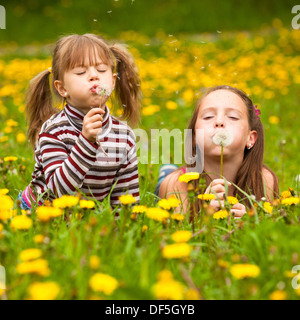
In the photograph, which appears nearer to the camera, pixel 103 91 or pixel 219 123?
pixel 103 91

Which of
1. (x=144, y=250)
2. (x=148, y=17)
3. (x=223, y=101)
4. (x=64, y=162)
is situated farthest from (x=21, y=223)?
(x=148, y=17)

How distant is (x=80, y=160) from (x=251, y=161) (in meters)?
0.97

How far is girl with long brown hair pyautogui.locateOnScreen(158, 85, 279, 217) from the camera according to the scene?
2252 millimetres

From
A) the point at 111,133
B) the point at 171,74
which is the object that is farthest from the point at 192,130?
the point at 171,74

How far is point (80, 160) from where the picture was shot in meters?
1.83

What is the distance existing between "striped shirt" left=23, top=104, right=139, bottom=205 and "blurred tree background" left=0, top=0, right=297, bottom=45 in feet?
25.2

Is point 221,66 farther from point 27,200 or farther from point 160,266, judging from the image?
point 160,266

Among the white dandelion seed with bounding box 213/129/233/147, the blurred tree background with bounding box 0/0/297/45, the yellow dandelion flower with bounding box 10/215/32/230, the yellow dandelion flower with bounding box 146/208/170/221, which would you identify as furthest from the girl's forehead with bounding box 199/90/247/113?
the blurred tree background with bounding box 0/0/297/45

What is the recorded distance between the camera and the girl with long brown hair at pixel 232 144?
225 centimetres

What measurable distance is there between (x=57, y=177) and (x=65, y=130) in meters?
0.25

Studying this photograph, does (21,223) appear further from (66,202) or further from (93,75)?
(93,75)

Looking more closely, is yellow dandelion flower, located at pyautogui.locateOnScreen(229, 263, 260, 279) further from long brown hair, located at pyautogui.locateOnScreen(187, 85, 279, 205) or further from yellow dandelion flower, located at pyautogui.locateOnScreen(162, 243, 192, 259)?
long brown hair, located at pyautogui.locateOnScreen(187, 85, 279, 205)

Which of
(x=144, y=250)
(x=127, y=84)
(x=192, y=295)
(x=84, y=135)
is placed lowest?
(x=192, y=295)

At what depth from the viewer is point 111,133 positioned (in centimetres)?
214
